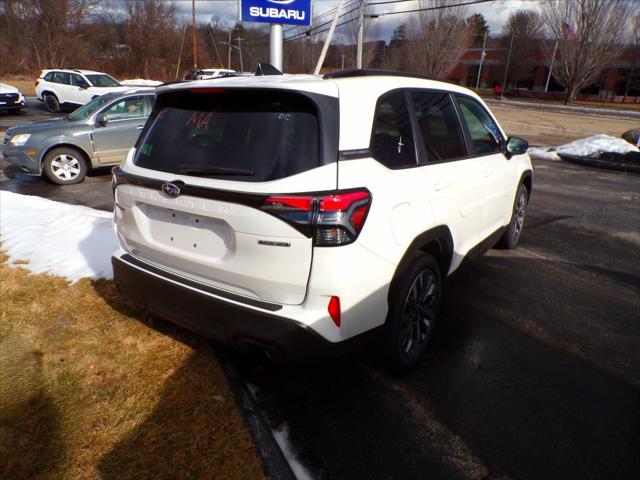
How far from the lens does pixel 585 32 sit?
39.3 meters

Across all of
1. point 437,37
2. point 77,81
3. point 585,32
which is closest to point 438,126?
point 77,81

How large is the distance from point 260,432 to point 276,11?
770cm

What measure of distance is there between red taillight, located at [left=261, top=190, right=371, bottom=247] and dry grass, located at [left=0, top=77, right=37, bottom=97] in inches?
1276

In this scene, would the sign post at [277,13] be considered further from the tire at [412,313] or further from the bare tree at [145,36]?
the bare tree at [145,36]

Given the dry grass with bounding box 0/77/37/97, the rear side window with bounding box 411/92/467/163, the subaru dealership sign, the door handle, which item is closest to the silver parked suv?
the subaru dealership sign

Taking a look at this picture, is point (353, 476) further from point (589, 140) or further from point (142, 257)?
point (589, 140)

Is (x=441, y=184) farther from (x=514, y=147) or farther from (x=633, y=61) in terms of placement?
(x=633, y=61)

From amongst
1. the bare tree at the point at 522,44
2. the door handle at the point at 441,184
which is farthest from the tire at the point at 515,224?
the bare tree at the point at 522,44

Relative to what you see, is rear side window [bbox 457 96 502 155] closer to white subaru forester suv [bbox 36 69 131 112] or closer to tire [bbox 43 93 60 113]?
white subaru forester suv [bbox 36 69 131 112]

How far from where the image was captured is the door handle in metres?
3.06

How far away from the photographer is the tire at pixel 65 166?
8.42m

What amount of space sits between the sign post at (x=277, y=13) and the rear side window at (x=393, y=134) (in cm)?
602

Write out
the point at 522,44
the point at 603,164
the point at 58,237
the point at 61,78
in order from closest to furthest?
the point at 58,237 → the point at 603,164 → the point at 61,78 → the point at 522,44

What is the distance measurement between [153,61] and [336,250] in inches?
1946
